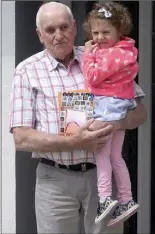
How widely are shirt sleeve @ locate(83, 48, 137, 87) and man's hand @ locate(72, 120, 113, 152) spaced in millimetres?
228

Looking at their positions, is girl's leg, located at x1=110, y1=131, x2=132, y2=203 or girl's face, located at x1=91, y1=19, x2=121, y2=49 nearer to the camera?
girl's face, located at x1=91, y1=19, x2=121, y2=49

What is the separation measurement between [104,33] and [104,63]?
16 centimetres

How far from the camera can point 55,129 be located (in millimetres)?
2309

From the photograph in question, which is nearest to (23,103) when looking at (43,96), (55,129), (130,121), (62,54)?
(43,96)

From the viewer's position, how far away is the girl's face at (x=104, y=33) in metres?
2.26

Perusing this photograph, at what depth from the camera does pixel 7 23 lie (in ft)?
9.17

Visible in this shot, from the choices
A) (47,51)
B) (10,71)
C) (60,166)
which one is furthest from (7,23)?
(60,166)

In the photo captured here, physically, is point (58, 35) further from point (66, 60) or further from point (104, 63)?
point (104, 63)

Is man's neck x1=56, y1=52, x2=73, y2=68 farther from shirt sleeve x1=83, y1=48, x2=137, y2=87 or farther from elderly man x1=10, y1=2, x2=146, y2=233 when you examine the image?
shirt sleeve x1=83, y1=48, x2=137, y2=87

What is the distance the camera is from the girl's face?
2256 mm

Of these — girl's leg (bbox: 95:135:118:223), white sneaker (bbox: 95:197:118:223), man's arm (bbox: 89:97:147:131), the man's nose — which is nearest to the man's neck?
the man's nose

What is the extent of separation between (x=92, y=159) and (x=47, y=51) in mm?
632

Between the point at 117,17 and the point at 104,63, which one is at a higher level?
the point at 117,17

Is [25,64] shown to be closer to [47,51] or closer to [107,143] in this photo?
[47,51]
